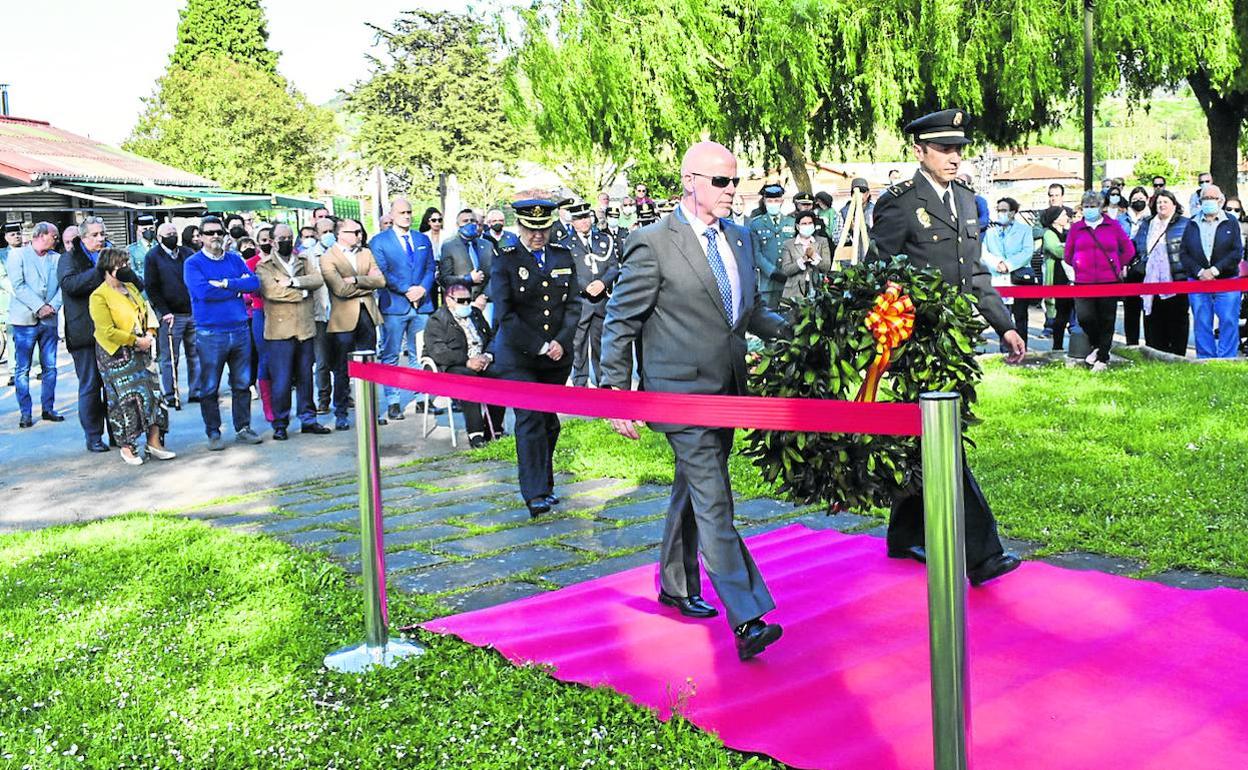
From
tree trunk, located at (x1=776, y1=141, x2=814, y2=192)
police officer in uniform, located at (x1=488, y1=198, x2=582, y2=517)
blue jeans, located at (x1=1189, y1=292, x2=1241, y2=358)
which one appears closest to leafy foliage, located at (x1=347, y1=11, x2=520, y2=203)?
tree trunk, located at (x1=776, y1=141, x2=814, y2=192)

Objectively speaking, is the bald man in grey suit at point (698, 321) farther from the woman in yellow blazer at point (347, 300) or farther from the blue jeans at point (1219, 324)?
the blue jeans at point (1219, 324)

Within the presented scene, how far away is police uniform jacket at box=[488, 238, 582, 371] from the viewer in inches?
344

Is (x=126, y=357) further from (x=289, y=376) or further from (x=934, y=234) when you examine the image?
(x=934, y=234)

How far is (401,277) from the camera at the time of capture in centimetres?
1395

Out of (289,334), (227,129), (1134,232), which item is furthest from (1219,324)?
(227,129)

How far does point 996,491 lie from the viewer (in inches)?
314

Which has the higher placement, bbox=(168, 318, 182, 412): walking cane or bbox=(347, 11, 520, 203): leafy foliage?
bbox=(347, 11, 520, 203): leafy foliage

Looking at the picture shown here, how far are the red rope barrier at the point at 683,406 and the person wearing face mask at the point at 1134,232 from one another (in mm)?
12442

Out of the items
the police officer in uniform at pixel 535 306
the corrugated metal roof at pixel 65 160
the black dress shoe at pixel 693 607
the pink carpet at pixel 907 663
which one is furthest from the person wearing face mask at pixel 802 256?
the corrugated metal roof at pixel 65 160

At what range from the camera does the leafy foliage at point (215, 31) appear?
246ft

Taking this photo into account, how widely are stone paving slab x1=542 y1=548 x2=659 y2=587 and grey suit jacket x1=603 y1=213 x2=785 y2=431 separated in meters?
1.48

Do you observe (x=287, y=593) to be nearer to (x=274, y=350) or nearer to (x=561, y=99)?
(x=274, y=350)

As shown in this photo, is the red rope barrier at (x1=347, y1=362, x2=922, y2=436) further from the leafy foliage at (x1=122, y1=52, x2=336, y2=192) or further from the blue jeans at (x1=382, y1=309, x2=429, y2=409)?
the leafy foliage at (x1=122, y1=52, x2=336, y2=192)

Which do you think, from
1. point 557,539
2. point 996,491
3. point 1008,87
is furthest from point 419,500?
point 1008,87
